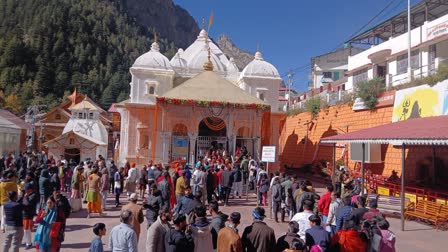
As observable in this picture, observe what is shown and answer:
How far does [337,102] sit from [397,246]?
18.4m

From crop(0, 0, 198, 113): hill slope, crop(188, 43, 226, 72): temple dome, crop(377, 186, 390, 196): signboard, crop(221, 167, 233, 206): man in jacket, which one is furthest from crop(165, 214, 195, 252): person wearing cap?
crop(0, 0, 198, 113): hill slope

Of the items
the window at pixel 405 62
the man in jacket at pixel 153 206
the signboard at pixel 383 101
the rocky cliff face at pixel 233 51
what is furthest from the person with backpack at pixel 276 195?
the rocky cliff face at pixel 233 51

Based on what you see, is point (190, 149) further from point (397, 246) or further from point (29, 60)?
point (29, 60)

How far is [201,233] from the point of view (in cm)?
558

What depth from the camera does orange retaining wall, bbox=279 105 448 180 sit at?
1838 cm

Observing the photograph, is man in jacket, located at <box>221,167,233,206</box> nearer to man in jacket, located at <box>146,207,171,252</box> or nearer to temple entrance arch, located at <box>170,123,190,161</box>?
man in jacket, located at <box>146,207,171,252</box>

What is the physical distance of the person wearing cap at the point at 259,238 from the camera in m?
5.43

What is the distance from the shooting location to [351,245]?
5.68m

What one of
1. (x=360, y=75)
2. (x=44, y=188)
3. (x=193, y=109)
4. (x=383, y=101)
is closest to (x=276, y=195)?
(x=44, y=188)

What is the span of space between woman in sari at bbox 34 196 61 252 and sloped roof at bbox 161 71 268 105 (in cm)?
1575

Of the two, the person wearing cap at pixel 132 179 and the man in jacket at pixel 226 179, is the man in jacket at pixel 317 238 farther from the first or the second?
the person wearing cap at pixel 132 179

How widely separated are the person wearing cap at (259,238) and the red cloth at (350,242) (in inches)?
39.2

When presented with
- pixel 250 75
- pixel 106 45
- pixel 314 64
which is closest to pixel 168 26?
pixel 106 45

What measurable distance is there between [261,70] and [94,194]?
20075 mm
